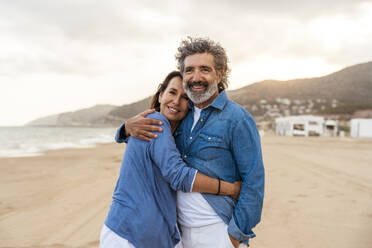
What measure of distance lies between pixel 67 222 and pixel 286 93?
369 ft

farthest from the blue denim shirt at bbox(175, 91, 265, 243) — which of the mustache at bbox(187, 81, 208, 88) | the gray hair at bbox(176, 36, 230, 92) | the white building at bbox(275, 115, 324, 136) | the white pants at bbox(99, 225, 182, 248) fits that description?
the white building at bbox(275, 115, 324, 136)

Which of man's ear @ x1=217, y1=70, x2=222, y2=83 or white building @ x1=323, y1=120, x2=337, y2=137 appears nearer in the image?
man's ear @ x1=217, y1=70, x2=222, y2=83

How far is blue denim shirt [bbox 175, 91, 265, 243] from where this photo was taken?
1927mm

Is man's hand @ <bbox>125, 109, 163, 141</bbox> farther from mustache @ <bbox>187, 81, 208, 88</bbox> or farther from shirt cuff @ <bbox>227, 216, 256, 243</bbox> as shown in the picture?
shirt cuff @ <bbox>227, 216, 256, 243</bbox>

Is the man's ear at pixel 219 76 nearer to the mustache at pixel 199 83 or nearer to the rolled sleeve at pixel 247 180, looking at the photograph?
the mustache at pixel 199 83

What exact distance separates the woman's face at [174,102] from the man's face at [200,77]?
0.12 m

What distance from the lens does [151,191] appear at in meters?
1.94

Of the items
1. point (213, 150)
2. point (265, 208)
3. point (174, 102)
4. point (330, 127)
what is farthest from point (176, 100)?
point (330, 127)

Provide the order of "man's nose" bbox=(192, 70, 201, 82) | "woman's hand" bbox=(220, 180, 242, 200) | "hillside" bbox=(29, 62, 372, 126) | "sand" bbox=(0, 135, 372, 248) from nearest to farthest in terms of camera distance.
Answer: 1. "woman's hand" bbox=(220, 180, 242, 200)
2. "man's nose" bbox=(192, 70, 201, 82)
3. "sand" bbox=(0, 135, 372, 248)
4. "hillside" bbox=(29, 62, 372, 126)

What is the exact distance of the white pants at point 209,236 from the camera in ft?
6.62

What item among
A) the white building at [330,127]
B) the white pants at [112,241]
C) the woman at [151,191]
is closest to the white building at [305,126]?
the white building at [330,127]

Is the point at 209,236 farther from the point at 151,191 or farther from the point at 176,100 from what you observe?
the point at 176,100

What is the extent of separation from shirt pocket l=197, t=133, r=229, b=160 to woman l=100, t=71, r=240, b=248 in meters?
0.17

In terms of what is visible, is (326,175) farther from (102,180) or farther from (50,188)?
(50,188)
